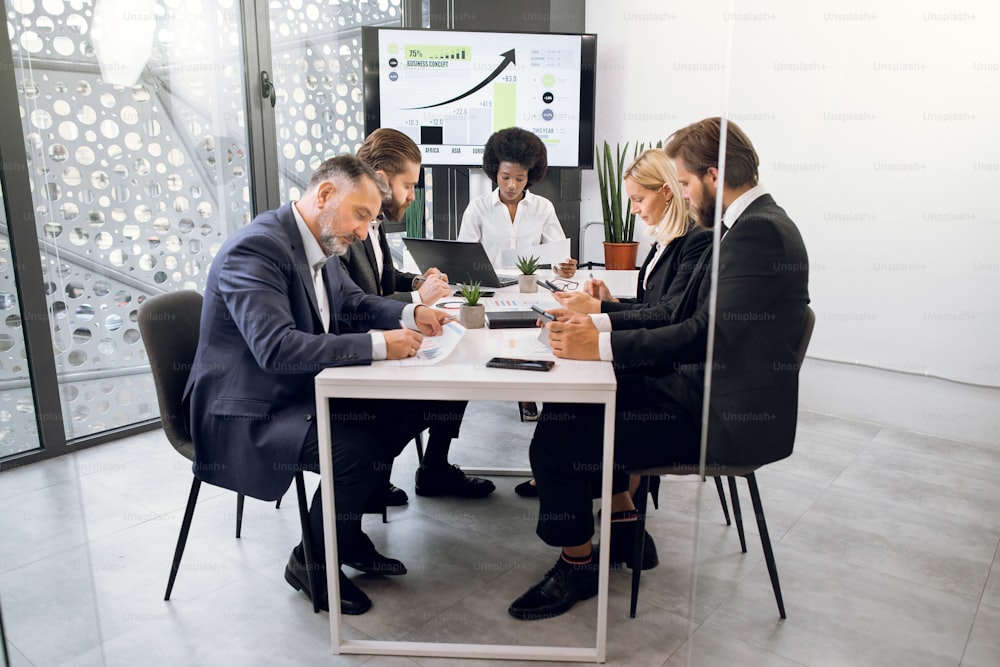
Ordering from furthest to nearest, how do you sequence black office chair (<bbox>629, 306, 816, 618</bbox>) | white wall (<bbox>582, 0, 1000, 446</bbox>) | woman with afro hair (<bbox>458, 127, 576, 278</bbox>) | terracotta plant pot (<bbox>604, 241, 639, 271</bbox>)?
woman with afro hair (<bbox>458, 127, 576, 278</bbox>) → terracotta plant pot (<bbox>604, 241, 639, 271</bbox>) → black office chair (<bbox>629, 306, 816, 618</bbox>) → white wall (<bbox>582, 0, 1000, 446</bbox>)

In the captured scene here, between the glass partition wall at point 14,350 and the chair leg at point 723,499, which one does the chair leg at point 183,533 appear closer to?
the glass partition wall at point 14,350

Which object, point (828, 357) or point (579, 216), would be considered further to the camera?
point (579, 216)

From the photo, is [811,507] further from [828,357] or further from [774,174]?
[774,174]

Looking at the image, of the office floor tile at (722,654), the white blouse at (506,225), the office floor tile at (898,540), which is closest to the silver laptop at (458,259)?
the white blouse at (506,225)

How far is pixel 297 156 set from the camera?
4027 mm

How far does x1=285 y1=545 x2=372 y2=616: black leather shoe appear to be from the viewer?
202cm

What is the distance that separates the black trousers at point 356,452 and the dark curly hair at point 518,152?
1.96 meters

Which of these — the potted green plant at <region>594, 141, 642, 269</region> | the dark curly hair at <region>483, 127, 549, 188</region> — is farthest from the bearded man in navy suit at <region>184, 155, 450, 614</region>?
the dark curly hair at <region>483, 127, 549, 188</region>

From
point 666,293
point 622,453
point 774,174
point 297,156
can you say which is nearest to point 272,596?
point 622,453

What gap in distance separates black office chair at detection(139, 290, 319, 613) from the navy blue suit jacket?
2.6 inches

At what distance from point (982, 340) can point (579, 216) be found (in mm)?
3307

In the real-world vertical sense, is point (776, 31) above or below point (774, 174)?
above

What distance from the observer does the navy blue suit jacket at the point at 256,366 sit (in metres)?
1.85

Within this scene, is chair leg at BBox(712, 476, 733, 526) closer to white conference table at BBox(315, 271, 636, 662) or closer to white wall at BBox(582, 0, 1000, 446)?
white conference table at BBox(315, 271, 636, 662)
